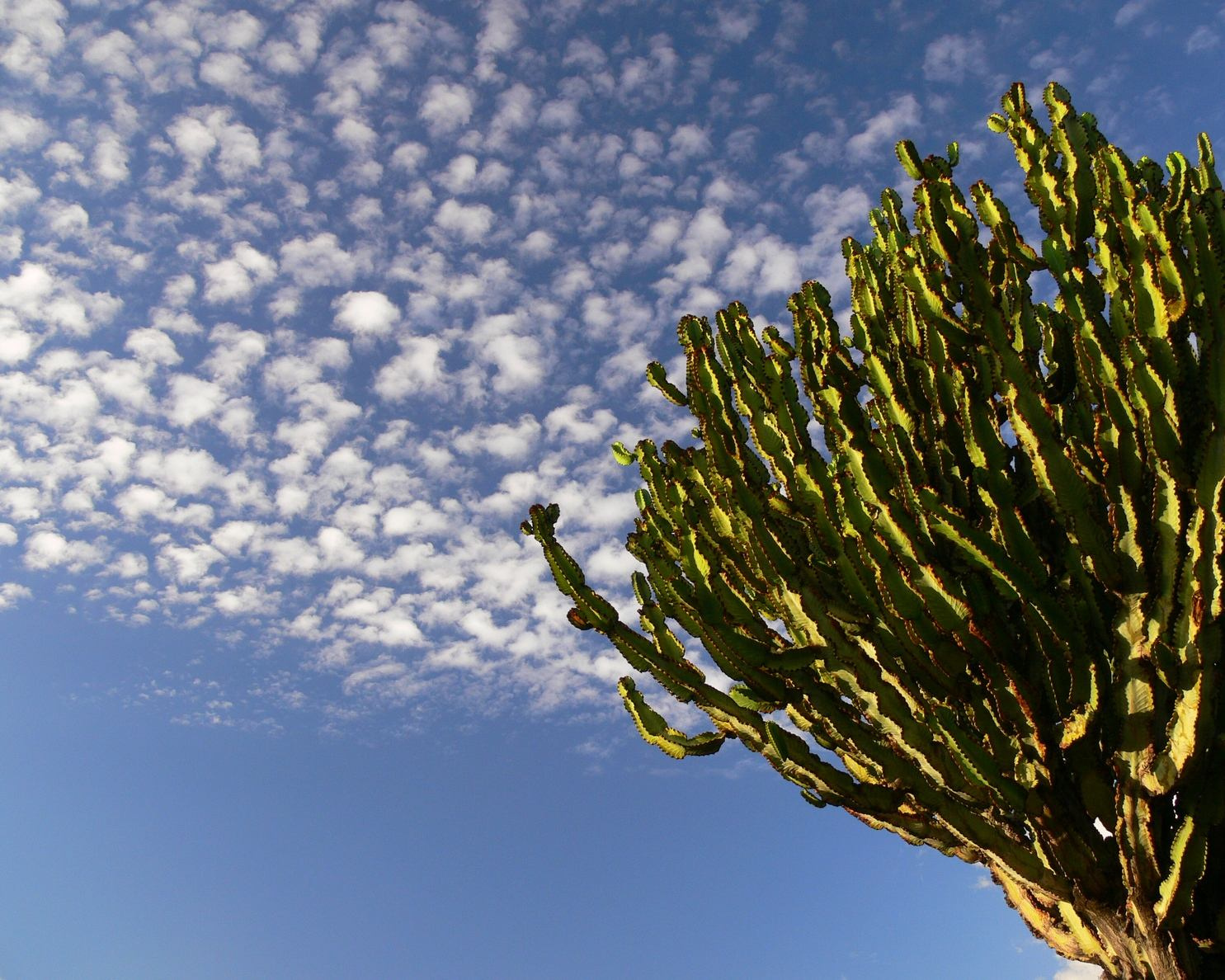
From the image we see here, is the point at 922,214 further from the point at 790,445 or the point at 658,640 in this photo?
the point at 658,640

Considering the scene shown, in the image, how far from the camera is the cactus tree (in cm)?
253

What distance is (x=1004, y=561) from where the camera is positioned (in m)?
2.60

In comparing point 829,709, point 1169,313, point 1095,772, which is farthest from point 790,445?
point 1095,772

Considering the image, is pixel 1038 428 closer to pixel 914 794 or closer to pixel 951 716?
pixel 951 716

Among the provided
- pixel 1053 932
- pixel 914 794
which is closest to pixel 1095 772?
pixel 914 794

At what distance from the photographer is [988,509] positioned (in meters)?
2.90

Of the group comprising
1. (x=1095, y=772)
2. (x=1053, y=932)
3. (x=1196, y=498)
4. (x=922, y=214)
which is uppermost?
(x=922, y=214)

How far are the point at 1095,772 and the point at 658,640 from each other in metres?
1.56

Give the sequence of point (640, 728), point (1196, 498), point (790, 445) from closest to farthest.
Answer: point (1196, 498), point (790, 445), point (640, 728)

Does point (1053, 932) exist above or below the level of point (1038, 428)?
below

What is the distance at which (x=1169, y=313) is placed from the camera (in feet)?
8.74

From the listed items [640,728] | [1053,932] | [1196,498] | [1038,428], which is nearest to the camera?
[1196,498]

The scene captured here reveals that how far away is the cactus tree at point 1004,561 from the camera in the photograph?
8.29 ft

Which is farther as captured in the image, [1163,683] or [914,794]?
[914,794]
